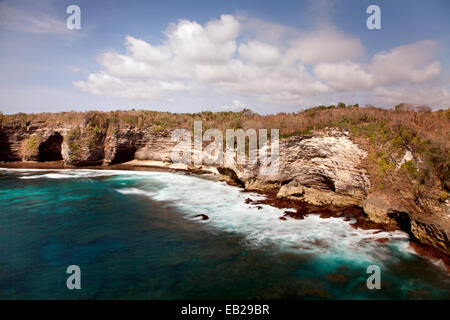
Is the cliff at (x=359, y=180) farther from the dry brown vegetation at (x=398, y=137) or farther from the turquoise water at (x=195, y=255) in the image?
the turquoise water at (x=195, y=255)

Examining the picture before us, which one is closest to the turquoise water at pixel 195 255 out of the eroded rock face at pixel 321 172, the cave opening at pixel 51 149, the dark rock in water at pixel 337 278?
the dark rock in water at pixel 337 278

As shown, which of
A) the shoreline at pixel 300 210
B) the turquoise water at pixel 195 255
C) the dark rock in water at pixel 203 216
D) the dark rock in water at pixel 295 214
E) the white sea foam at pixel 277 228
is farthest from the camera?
the dark rock in water at pixel 203 216

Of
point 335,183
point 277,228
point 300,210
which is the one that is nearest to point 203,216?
point 277,228

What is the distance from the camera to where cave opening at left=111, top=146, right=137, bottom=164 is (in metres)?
35.5

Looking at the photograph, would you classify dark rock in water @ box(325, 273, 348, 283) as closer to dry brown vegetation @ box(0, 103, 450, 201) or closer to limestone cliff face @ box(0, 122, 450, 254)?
limestone cliff face @ box(0, 122, 450, 254)

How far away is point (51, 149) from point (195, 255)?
3911 centimetres

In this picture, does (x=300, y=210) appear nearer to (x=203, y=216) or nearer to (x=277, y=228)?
(x=277, y=228)

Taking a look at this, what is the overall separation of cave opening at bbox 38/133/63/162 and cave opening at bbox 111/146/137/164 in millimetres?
10030

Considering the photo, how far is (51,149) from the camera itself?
38.0 m
